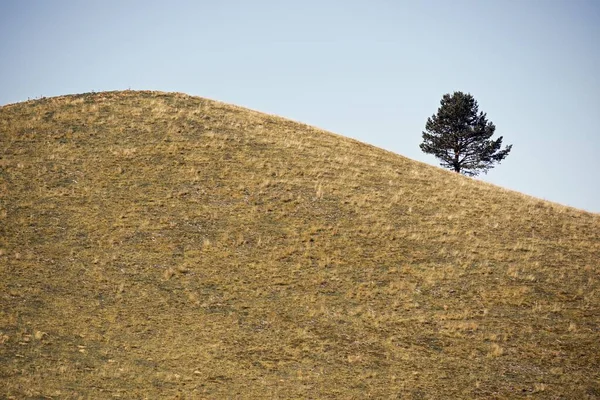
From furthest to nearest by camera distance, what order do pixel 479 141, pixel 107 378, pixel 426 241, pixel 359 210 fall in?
pixel 479 141 < pixel 359 210 < pixel 426 241 < pixel 107 378

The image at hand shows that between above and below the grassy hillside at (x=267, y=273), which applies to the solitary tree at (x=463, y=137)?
above

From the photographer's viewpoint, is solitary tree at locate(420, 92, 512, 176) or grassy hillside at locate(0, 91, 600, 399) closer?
grassy hillside at locate(0, 91, 600, 399)

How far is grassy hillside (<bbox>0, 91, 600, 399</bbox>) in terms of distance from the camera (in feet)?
54.9

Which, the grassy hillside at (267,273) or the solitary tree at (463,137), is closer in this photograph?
the grassy hillside at (267,273)

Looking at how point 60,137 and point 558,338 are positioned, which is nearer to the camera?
point 558,338

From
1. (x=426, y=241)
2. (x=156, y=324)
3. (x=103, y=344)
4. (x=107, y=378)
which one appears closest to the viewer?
(x=107, y=378)

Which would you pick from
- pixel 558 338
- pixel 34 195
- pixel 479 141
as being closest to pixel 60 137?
pixel 34 195

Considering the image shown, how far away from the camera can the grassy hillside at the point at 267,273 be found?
16.7 metres

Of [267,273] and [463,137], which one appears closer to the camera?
[267,273]

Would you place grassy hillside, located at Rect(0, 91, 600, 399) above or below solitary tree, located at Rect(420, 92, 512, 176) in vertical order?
below

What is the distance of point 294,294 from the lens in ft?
70.3

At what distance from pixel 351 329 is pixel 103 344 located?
8515 millimetres

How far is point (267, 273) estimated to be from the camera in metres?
22.8

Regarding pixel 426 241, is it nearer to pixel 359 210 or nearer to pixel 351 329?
pixel 359 210
